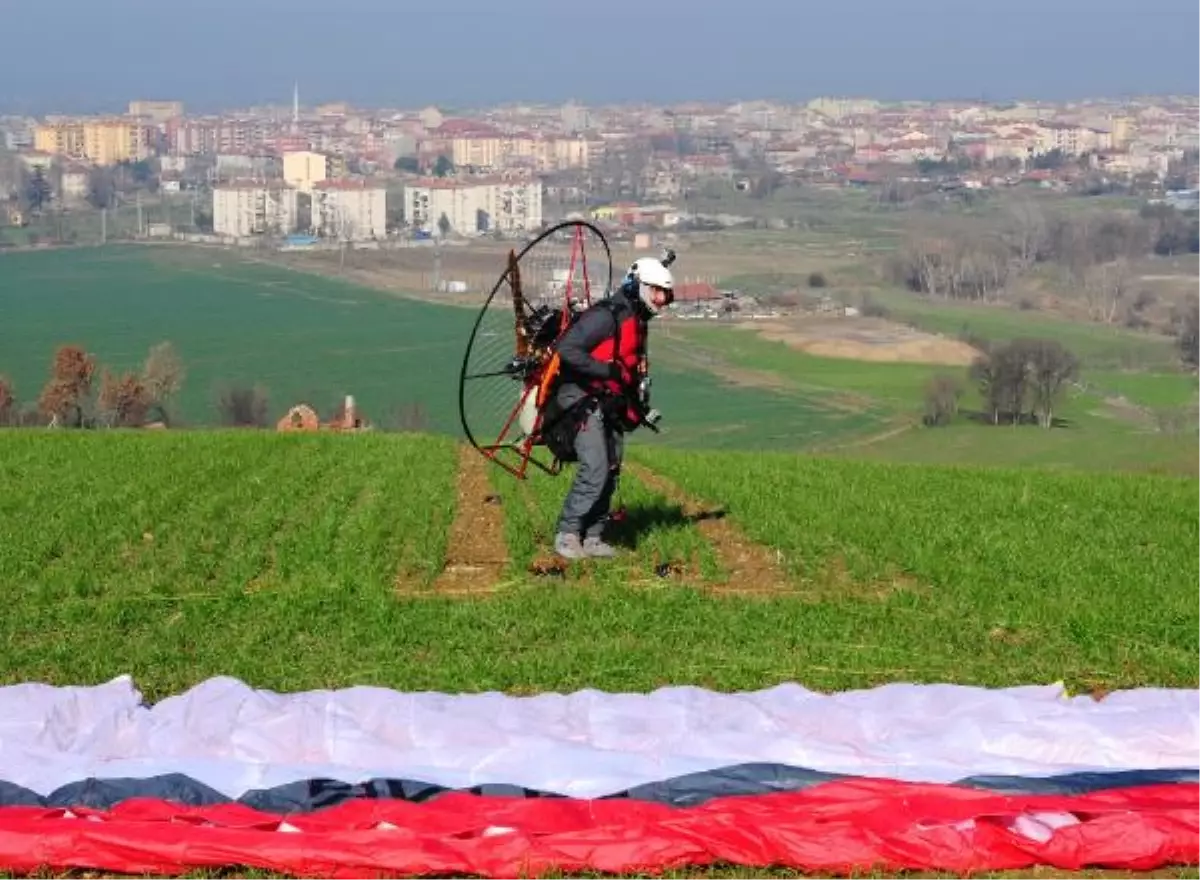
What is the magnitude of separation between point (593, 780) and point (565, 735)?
0.81 m

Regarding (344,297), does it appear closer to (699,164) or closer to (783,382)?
(783,382)

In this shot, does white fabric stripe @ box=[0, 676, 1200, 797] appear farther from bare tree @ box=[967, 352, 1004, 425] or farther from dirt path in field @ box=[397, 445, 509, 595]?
bare tree @ box=[967, 352, 1004, 425]

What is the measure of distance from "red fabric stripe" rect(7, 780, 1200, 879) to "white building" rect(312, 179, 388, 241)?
349 ft

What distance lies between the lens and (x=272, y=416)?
54875mm

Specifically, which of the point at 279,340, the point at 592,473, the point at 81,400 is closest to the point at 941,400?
the point at 81,400

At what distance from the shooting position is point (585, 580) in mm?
12406

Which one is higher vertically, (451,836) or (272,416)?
(451,836)

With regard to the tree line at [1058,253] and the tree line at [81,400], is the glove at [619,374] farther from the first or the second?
the tree line at [1058,253]

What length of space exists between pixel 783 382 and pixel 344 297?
35288 millimetres

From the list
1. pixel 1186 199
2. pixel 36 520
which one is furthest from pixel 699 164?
pixel 36 520

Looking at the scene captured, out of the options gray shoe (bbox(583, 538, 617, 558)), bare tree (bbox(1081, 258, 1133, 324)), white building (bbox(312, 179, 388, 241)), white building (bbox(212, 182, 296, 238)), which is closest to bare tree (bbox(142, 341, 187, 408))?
gray shoe (bbox(583, 538, 617, 558))

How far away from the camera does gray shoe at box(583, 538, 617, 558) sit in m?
13.1

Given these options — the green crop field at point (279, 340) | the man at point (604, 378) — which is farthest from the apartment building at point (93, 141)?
the man at point (604, 378)

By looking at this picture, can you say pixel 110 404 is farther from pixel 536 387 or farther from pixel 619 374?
pixel 619 374
